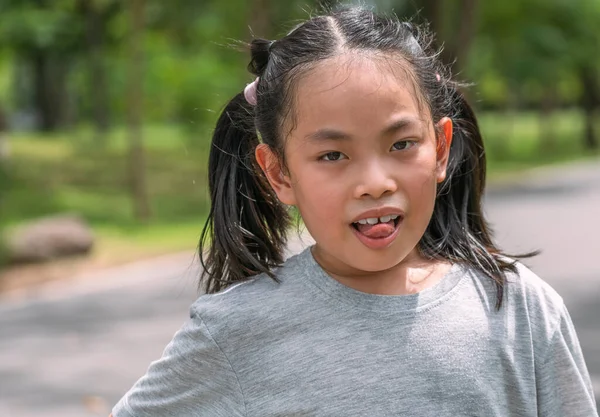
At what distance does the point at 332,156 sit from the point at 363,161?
0.06 metres

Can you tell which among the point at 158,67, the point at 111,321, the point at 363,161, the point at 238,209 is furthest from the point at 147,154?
the point at 363,161

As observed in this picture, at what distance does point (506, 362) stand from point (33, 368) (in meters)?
5.44

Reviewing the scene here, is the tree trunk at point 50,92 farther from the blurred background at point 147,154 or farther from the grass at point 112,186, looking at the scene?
the grass at point 112,186

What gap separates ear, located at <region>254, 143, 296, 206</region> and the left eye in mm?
226

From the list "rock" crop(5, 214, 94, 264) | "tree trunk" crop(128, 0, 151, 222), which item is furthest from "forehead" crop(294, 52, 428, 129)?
"tree trunk" crop(128, 0, 151, 222)

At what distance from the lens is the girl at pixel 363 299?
68.8 inches

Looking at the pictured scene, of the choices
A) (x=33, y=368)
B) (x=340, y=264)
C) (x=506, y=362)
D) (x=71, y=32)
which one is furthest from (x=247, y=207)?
(x=71, y=32)

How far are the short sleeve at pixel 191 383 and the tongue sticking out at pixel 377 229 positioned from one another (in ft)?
1.02

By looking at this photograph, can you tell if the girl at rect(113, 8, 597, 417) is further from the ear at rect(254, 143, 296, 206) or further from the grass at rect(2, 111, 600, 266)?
the grass at rect(2, 111, 600, 266)

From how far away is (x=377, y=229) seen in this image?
175 centimetres

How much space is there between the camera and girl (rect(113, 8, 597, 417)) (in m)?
1.75

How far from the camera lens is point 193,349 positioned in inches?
70.8

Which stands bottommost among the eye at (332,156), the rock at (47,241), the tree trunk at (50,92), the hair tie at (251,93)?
the eye at (332,156)

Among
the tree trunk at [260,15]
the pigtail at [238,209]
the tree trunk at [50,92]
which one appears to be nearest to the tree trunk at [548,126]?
the tree trunk at [50,92]
